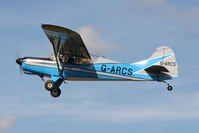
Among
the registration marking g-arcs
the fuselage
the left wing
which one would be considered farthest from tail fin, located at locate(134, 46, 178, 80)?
the left wing

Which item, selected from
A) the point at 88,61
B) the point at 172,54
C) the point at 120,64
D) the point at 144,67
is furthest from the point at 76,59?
the point at 172,54

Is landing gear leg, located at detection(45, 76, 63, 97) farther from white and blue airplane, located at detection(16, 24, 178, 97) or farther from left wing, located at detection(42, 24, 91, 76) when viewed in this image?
left wing, located at detection(42, 24, 91, 76)

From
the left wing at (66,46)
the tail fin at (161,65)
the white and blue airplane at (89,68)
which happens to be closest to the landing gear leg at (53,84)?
the white and blue airplane at (89,68)

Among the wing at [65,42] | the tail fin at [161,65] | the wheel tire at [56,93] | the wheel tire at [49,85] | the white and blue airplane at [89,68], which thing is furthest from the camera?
the wheel tire at [56,93]

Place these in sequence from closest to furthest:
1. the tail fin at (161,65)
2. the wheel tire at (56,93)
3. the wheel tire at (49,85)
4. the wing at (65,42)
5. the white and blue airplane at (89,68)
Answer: the wing at (65,42) → the tail fin at (161,65) → the white and blue airplane at (89,68) → the wheel tire at (49,85) → the wheel tire at (56,93)

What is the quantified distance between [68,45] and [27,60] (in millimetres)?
2415

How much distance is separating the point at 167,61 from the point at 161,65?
825 millimetres

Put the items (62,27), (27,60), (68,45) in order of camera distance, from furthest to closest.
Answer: (27,60)
(68,45)
(62,27)

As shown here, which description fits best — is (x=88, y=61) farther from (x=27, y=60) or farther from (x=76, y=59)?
(x=27, y=60)

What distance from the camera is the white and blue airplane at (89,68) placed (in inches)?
674

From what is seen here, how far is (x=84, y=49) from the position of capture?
16.8 meters

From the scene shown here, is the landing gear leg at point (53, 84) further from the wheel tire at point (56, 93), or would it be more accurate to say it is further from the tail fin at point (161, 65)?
the tail fin at point (161, 65)

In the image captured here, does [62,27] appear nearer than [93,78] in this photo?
Yes

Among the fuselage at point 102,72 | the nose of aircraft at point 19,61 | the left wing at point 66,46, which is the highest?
the left wing at point 66,46
